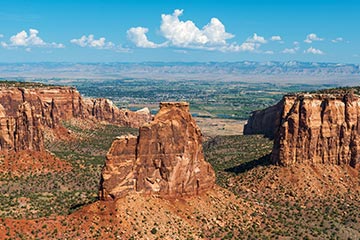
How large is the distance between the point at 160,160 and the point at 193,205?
7.43m

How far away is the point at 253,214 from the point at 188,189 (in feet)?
35.8

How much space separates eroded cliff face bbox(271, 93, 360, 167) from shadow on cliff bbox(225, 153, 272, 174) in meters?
3.29

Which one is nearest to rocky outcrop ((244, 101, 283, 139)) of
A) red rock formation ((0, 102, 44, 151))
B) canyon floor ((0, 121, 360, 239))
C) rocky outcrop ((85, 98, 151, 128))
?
canyon floor ((0, 121, 360, 239))

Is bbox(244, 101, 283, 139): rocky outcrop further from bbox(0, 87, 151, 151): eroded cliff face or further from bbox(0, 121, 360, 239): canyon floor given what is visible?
bbox(0, 87, 151, 151): eroded cliff face

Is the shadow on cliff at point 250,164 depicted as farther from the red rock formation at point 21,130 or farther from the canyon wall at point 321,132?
the red rock formation at point 21,130

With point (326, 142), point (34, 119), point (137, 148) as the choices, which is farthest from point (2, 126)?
point (326, 142)

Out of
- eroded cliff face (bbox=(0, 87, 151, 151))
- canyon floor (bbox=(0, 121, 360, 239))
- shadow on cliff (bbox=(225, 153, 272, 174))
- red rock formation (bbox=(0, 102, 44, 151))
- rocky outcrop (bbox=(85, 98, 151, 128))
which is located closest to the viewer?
canyon floor (bbox=(0, 121, 360, 239))

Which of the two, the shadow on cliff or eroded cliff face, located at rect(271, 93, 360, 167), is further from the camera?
the shadow on cliff

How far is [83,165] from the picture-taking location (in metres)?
106

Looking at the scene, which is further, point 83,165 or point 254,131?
point 254,131

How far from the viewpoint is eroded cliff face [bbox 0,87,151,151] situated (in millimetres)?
101562

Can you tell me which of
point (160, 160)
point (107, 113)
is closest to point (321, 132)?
point (160, 160)

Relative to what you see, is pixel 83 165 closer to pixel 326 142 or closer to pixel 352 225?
pixel 326 142

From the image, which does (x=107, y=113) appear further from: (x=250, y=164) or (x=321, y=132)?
(x=321, y=132)
